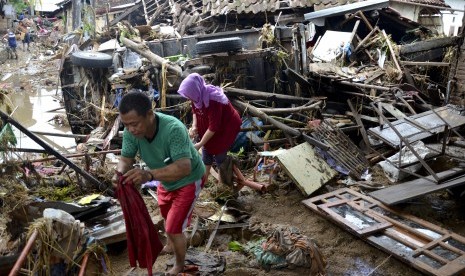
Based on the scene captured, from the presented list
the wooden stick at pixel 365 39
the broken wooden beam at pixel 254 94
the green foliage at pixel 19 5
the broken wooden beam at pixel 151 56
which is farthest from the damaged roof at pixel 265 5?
the green foliage at pixel 19 5

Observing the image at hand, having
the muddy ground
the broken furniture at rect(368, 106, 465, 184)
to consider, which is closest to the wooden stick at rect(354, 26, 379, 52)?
the broken furniture at rect(368, 106, 465, 184)

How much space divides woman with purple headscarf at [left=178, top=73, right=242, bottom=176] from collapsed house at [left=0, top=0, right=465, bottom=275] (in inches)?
42.9

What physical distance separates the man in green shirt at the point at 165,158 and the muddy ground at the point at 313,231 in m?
0.90

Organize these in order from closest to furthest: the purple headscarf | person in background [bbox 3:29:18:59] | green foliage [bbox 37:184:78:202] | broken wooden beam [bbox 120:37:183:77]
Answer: the purple headscarf, green foliage [bbox 37:184:78:202], broken wooden beam [bbox 120:37:183:77], person in background [bbox 3:29:18:59]

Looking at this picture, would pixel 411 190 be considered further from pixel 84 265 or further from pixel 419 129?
pixel 84 265

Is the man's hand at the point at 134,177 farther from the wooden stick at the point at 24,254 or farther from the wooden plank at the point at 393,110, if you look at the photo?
the wooden plank at the point at 393,110

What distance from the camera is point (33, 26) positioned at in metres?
27.7

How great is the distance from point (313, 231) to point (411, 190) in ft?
4.54

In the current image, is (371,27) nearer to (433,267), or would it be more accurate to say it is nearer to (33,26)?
(433,267)

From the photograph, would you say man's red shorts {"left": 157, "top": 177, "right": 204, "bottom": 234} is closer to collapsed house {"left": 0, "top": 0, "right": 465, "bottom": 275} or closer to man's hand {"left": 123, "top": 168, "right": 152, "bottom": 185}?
man's hand {"left": 123, "top": 168, "right": 152, "bottom": 185}

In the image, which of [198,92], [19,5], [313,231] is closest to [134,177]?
[198,92]

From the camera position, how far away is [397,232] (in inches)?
176

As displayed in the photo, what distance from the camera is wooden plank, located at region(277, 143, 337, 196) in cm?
551

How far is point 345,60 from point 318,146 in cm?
446
